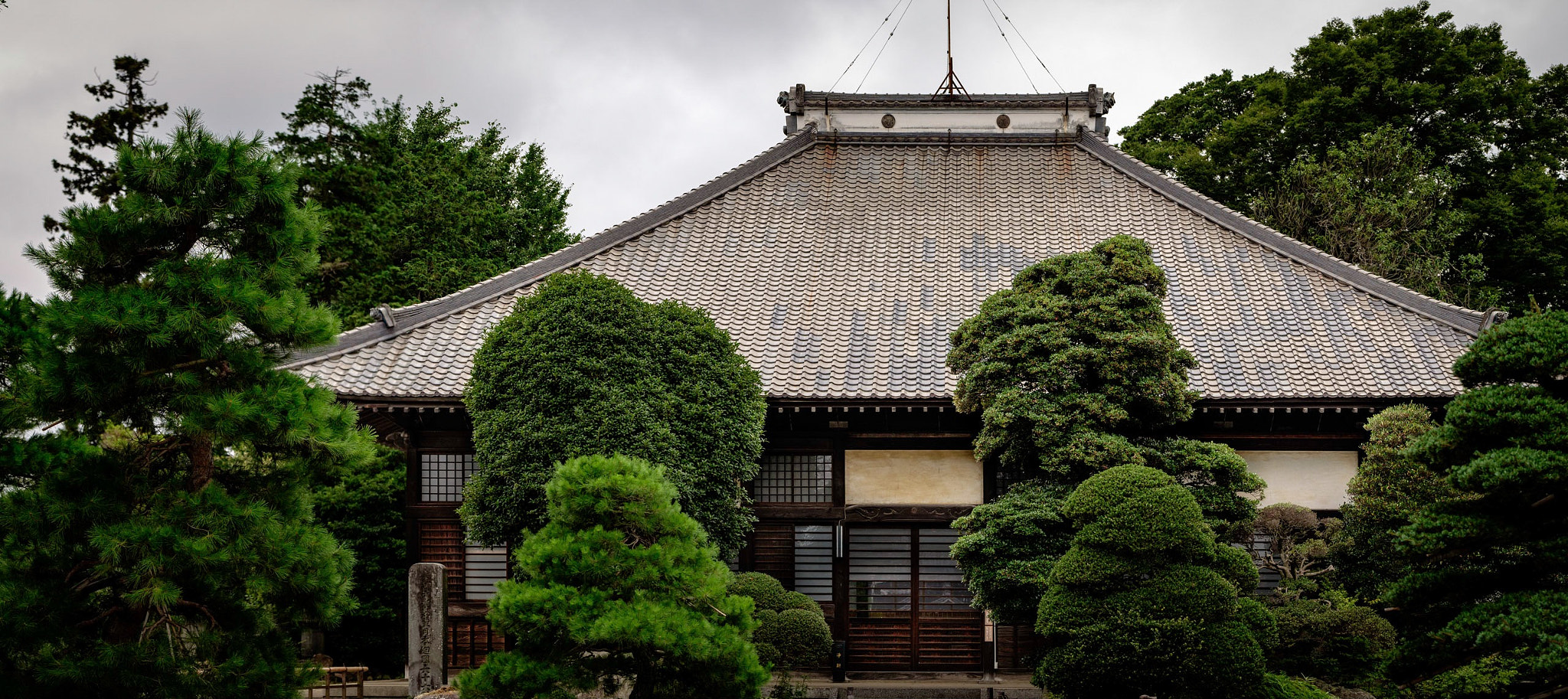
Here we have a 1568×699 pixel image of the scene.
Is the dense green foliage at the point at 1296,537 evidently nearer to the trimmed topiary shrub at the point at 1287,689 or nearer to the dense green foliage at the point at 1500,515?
the trimmed topiary shrub at the point at 1287,689

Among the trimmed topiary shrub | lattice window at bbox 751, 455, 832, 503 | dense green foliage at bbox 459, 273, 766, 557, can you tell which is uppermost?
dense green foliage at bbox 459, 273, 766, 557

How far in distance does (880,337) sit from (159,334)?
30.3ft

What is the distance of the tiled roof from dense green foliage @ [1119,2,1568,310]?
5.07 meters

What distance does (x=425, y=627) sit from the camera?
491 inches

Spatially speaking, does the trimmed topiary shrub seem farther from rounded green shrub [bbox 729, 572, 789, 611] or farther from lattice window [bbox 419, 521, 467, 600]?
lattice window [bbox 419, 521, 467, 600]

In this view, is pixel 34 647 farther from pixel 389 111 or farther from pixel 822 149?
pixel 389 111

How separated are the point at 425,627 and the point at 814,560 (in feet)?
16.4

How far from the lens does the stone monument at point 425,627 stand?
12.4 meters

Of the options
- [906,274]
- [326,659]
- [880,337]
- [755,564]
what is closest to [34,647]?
[326,659]

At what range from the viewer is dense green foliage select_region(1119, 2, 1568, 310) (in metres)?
22.0

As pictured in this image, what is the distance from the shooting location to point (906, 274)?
1752cm

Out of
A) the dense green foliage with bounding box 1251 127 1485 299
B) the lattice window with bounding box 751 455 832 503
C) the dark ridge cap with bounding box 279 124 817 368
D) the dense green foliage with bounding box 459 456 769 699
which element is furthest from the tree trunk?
the dense green foliage with bounding box 1251 127 1485 299

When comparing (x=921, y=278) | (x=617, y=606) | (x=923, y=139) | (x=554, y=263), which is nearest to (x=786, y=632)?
(x=617, y=606)

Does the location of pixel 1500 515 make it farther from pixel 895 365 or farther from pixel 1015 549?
pixel 895 365
